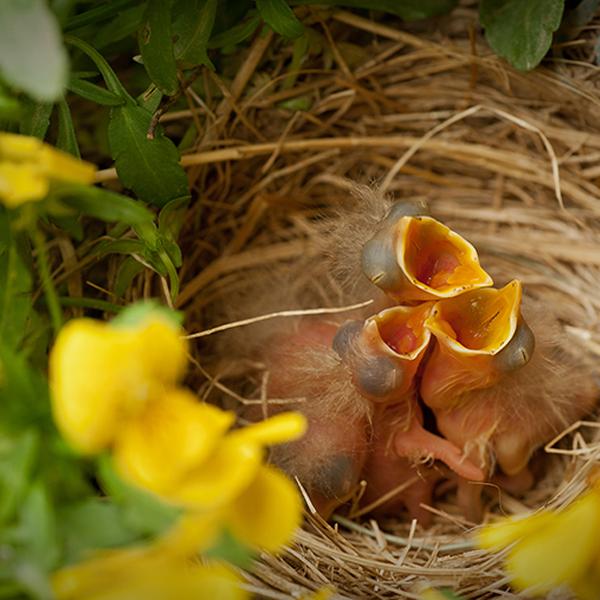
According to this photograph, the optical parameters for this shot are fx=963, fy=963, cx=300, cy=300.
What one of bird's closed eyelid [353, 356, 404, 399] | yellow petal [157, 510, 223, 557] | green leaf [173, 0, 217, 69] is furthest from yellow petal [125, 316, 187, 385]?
green leaf [173, 0, 217, 69]

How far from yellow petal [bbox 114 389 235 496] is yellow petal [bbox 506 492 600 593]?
240 mm

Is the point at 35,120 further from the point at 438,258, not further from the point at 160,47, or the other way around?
the point at 438,258

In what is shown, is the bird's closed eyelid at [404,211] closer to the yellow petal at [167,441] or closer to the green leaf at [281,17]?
the green leaf at [281,17]

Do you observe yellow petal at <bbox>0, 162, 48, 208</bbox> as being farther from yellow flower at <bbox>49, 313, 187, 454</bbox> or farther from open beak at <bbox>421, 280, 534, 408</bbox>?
open beak at <bbox>421, 280, 534, 408</bbox>

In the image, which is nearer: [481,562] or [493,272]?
[481,562]

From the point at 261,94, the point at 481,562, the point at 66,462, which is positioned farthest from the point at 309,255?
the point at 66,462

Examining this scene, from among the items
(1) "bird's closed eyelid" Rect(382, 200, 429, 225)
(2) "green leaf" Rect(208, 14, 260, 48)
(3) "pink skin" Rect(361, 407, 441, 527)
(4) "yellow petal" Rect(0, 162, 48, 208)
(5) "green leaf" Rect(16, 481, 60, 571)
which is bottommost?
(3) "pink skin" Rect(361, 407, 441, 527)

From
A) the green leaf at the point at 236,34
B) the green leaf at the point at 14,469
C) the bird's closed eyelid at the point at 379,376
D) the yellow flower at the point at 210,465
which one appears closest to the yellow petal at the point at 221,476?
the yellow flower at the point at 210,465

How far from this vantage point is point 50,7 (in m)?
0.94

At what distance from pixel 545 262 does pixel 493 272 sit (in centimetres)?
8

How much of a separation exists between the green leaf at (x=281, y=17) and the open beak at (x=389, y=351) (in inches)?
14.4

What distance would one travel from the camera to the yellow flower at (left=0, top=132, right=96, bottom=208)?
2.30 feet

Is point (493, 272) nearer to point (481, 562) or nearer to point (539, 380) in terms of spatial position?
point (539, 380)

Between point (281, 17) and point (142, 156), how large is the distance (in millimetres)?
242
